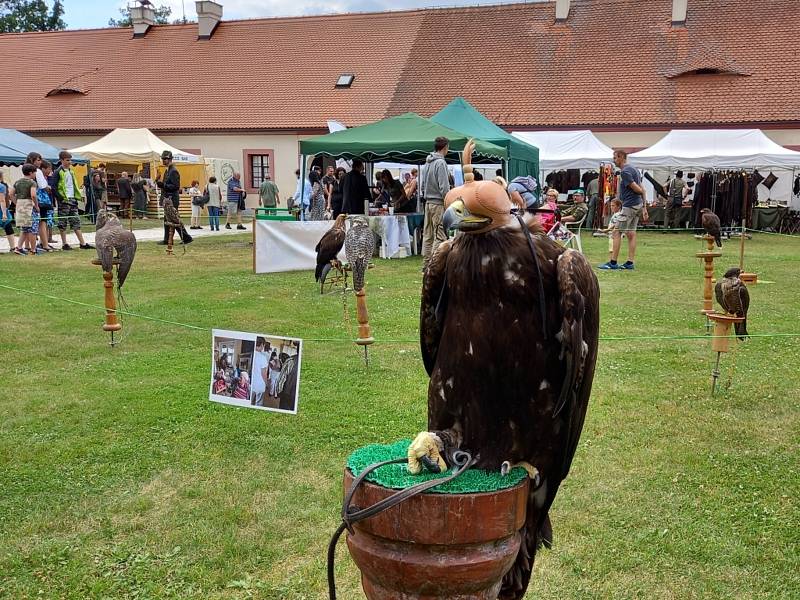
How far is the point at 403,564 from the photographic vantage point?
1.88 metres

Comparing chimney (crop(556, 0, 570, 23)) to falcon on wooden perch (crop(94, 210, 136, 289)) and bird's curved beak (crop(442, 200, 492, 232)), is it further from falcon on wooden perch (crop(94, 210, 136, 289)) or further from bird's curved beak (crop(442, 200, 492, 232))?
bird's curved beak (crop(442, 200, 492, 232))

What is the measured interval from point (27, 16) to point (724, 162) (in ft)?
172

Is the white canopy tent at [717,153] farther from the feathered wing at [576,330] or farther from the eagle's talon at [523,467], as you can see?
the eagle's talon at [523,467]

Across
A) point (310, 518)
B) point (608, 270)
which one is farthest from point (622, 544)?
point (608, 270)

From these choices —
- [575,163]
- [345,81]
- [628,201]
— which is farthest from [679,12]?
[628,201]

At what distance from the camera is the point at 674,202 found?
22.6 metres

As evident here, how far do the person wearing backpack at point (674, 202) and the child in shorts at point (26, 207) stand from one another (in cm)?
1722

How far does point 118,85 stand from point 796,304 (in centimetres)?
3095

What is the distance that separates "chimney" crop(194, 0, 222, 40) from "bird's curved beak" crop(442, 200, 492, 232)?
35.5 meters

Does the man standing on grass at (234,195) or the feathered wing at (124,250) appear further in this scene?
the man standing on grass at (234,195)

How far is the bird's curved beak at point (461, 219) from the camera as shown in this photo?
83.9 inches

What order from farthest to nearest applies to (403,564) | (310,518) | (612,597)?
1. (310,518)
2. (612,597)
3. (403,564)

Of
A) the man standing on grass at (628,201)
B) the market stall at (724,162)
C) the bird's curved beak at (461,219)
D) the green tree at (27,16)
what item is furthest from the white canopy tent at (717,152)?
the green tree at (27,16)

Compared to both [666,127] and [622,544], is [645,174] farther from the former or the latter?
[622,544]
